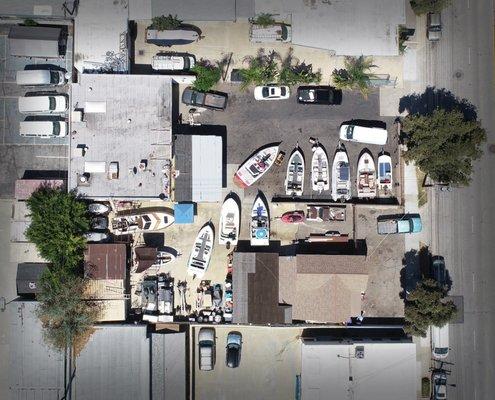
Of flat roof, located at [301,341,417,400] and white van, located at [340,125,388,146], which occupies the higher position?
white van, located at [340,125,388,146]

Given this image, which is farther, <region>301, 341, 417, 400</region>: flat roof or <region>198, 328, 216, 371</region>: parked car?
<region>198, 328, 216, 371</region>: parked car

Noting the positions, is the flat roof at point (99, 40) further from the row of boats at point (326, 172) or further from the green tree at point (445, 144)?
the green tree at point (445, 144)

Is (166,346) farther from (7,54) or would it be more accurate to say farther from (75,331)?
(7,54)

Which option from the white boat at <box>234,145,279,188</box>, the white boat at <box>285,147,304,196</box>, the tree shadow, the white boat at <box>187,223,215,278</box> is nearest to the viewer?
the white boat at <box>187,223,215,278</box>

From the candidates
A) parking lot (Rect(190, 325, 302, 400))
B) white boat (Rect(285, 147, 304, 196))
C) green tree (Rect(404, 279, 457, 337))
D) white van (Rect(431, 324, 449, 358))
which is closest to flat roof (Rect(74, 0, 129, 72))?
white boat (Rect(285, 147, 304, 196))

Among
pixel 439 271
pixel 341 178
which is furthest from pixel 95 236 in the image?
pixel 439 271

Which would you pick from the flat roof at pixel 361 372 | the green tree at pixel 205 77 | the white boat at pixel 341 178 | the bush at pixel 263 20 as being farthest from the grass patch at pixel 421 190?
the green tree at pixel 205 77

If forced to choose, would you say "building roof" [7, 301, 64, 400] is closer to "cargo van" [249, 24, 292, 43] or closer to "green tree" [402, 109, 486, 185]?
"cargo van" [249, 24, 292, 43]
